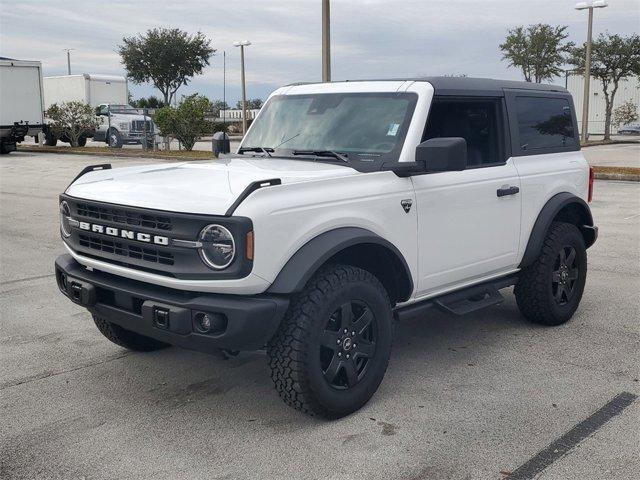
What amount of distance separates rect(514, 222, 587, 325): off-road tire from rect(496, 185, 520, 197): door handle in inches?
25.4

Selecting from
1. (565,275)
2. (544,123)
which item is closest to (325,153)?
(544,123)

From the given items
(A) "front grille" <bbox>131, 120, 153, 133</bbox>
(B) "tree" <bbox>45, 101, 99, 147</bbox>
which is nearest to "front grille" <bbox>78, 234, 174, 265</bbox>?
(B) "tree" <bbox>45, 101, 99, 147</bbox>

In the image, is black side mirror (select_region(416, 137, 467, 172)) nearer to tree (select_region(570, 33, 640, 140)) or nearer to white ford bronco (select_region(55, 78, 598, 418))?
white ford bronco (select_region(55, 78, 598, 418))

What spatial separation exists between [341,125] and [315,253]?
135 cm

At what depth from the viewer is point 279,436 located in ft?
12.2

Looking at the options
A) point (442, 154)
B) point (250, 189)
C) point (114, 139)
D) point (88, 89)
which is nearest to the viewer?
point (250, 189)

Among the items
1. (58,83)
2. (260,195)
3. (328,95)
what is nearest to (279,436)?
(260,195)

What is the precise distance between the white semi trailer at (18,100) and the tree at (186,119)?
6.41 meters

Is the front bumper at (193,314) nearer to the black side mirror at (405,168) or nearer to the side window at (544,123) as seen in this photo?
the black side mirror at (405,168)

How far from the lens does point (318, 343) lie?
3.66 metres

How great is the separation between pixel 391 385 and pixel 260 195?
1591 mm

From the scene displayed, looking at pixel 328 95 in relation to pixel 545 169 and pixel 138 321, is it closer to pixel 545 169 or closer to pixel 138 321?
pixel 545 169

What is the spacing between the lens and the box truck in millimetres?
33062

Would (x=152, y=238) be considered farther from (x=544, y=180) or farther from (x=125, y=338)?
(x=544, y=180)
